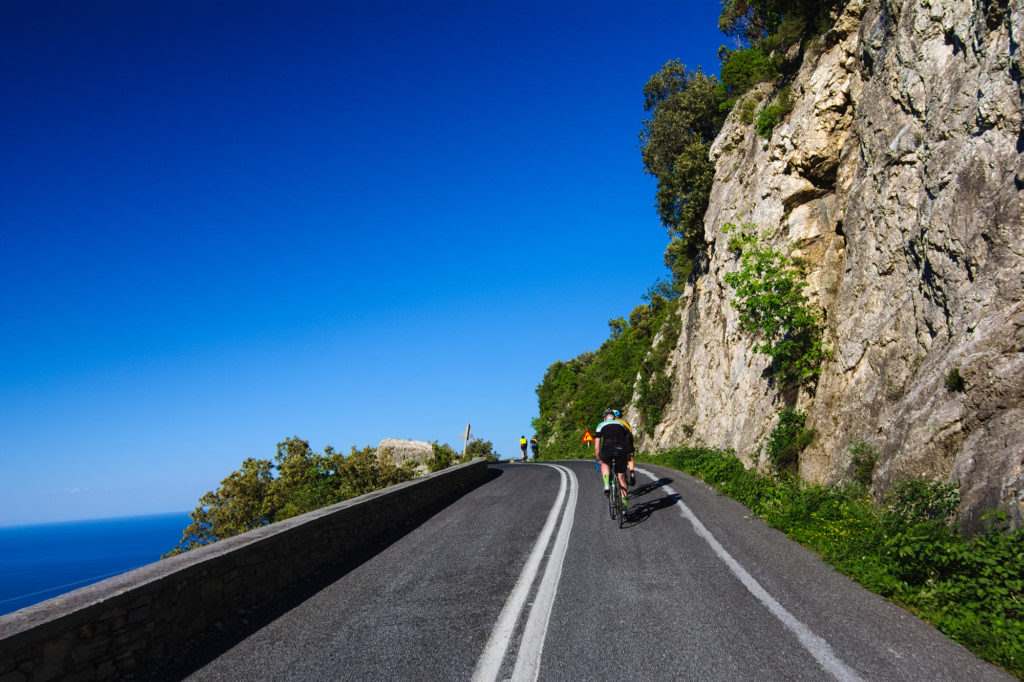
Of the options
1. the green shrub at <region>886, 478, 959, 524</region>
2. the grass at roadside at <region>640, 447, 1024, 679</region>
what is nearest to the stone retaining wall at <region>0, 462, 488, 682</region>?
the grass at roadside at <region>640, 447, 1024, 679</region>

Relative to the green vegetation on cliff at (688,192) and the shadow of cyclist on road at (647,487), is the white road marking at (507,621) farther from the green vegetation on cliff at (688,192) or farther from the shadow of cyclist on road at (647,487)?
the green vegetation on cliff at (688,192)

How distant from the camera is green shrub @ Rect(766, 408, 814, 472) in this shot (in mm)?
14000

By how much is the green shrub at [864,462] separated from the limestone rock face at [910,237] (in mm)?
293

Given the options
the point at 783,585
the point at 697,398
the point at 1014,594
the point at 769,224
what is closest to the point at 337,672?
the point at 783,585

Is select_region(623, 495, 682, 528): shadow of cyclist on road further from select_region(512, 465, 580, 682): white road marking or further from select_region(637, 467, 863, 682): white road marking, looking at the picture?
select_region(637, 467, 863, 682): white road marking

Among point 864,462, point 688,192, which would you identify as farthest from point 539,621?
point 688,192

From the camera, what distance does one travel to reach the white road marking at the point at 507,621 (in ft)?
14.9

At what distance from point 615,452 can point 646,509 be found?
1.67m

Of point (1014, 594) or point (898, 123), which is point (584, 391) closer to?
point (898, 123)

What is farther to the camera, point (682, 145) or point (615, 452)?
point (682, 145)

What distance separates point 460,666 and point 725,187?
25.9 metres

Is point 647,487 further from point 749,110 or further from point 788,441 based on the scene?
point 749,110

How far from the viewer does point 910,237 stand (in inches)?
452

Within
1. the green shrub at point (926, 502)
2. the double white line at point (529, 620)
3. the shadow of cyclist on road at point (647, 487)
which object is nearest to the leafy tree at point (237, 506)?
the shadow of cyclist on road at point (647, 487)
